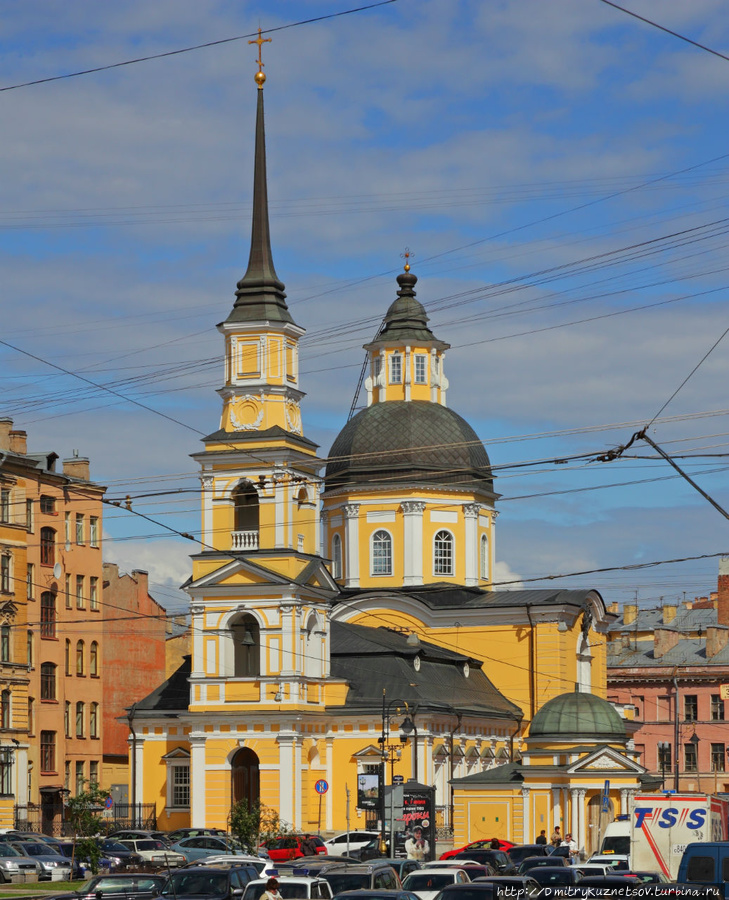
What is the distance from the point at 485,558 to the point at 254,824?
28.5 meters

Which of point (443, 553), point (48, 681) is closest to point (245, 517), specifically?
point (48, 681)

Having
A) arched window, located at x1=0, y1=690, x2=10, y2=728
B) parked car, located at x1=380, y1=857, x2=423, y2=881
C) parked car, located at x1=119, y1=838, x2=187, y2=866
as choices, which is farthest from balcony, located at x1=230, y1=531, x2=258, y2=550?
parked car, located at x1=380, y1=857, x2=423, y2=881

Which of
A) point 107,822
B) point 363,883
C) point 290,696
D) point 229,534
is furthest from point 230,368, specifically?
point 363,883

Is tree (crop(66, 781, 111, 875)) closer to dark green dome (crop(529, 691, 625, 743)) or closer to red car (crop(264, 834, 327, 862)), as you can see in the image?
red car (crop(264, 834, 327, 862))

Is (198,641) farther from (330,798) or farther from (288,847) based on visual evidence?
(288,847)

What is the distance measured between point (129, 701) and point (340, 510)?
538 inches

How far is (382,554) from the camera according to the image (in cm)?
7856

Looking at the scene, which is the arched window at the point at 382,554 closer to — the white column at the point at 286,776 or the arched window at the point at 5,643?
the white column at the point at 286,776

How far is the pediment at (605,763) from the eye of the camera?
60.0 meters

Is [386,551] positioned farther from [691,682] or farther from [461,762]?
[691,682]

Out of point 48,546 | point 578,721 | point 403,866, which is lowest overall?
point 403,866

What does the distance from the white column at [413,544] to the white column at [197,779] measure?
15894mm

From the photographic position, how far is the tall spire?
215 ft

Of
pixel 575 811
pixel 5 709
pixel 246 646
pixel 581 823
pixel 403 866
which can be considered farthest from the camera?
pixel 5 709
